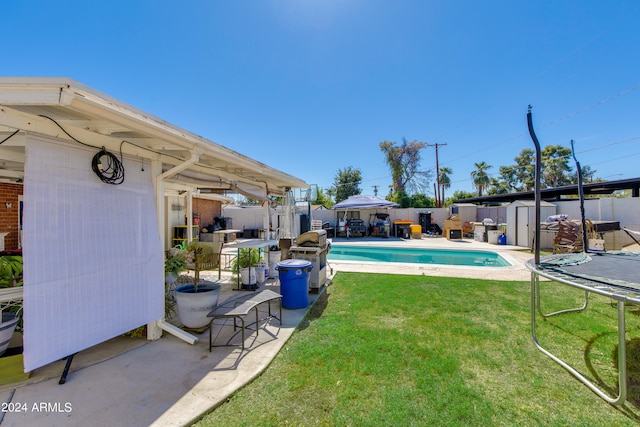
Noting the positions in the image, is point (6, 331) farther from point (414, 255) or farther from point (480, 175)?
point (480, 175)

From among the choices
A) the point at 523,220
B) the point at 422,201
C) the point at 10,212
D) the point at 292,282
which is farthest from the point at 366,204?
the point at 10,212

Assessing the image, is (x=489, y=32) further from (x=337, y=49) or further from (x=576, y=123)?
(x=576, y=123)

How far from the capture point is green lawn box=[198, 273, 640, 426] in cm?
219

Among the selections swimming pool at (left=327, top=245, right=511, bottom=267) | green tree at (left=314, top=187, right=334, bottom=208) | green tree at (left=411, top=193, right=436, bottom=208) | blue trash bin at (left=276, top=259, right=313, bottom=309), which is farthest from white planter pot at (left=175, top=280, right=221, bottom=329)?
green tree at (left=411, top=193, right=436, bottom=208)

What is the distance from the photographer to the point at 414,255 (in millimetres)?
12234

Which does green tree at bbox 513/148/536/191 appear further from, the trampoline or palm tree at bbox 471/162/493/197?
the trampoline

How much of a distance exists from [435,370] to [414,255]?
32.5 ft

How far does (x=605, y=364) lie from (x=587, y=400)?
96cm

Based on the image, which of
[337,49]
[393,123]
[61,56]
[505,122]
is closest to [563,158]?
[505,122]

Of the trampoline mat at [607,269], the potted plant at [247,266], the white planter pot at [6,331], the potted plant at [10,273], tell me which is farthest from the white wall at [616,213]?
the potted plant at [10,273]

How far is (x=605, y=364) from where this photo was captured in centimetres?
297

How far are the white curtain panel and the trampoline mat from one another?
4987 mm

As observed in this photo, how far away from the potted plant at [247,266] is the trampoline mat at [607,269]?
17.0ft

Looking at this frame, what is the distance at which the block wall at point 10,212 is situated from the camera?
5.35 metres
